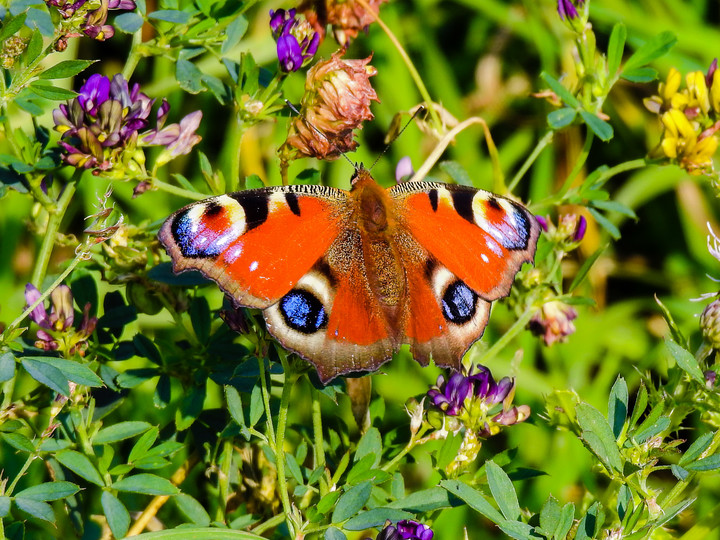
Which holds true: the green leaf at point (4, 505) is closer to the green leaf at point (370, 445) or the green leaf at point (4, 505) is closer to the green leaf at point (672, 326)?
the green leaf at point (370, 445)

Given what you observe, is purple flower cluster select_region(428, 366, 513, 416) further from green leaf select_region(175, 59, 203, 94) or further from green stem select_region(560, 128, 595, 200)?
green leaf select_region(175, 59, 203, 94)

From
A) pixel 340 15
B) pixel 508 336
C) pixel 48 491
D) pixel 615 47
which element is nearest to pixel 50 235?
pixel 48 491

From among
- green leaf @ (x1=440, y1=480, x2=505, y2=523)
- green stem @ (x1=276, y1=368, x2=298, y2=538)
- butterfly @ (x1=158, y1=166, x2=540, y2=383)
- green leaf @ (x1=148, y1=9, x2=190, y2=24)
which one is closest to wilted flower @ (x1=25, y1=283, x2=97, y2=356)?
butterfly @ (x1=158, y1=166, x2=540, y2=383)

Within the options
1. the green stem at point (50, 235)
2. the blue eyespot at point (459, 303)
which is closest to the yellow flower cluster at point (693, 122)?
the blue eyespot at point (459, 303)

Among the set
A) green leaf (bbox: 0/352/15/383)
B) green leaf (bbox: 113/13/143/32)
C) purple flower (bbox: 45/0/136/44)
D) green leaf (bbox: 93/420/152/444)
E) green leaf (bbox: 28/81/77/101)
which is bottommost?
green leaf (bbox: 93/420/152/444)

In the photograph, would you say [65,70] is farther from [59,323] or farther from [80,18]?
[59,323]
